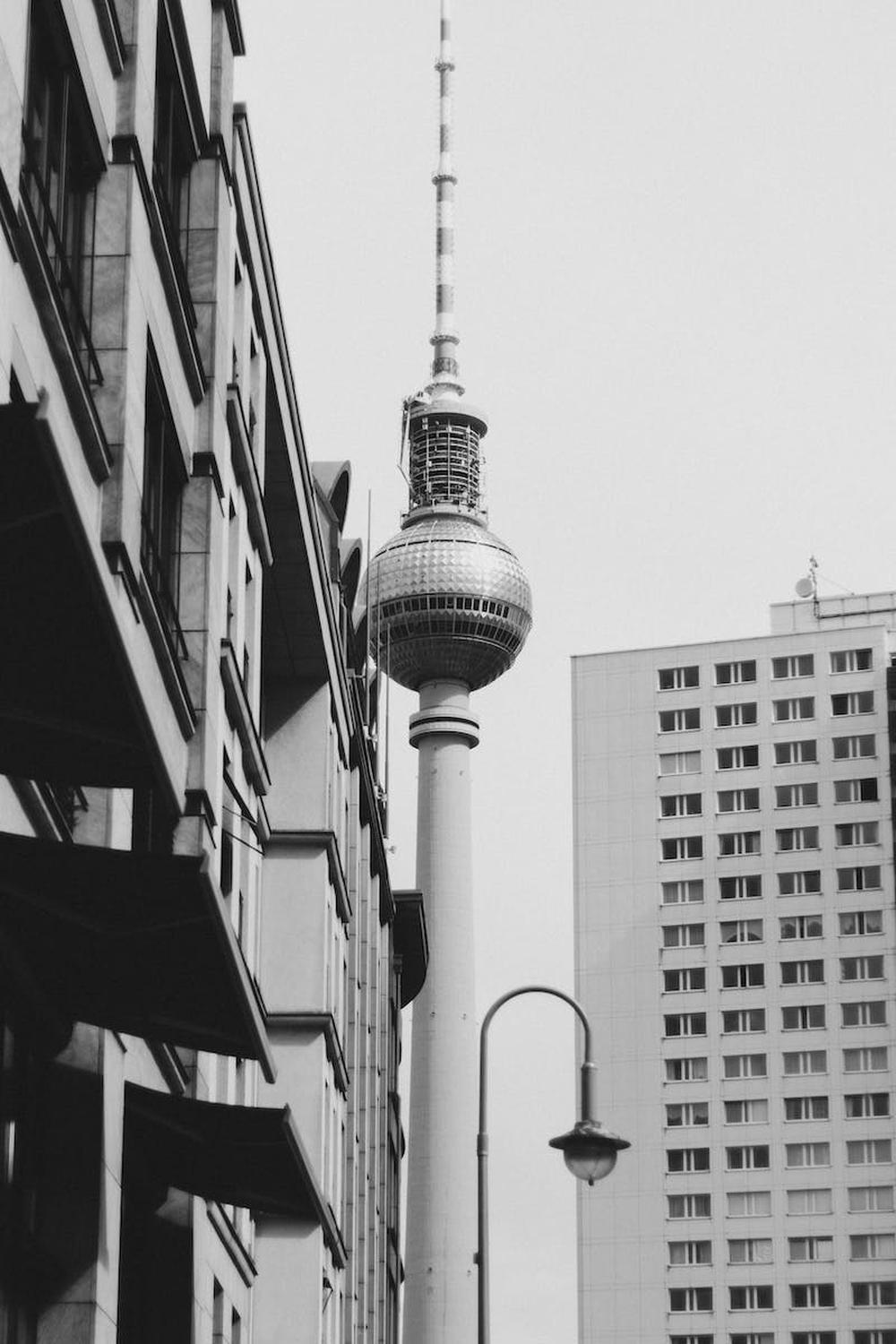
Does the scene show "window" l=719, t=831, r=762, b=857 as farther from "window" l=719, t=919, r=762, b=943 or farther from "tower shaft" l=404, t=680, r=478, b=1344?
"tower shaft" l=404, t=680, r=478, b=1344

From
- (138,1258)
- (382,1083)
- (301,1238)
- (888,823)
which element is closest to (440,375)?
(888,823)

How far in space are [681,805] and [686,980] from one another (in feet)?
33.0

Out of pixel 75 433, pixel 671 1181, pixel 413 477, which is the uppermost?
pixel 413 477

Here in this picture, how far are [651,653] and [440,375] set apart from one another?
30.4 metres

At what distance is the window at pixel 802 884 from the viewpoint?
461ft

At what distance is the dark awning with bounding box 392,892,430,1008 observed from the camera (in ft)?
255

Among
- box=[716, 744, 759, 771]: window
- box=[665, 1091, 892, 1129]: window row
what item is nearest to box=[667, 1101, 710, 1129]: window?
box=[665, 1091, 892, 1129]: window row

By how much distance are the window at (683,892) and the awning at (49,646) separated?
399 ft

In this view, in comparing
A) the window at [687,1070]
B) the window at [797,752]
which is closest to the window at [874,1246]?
the window at [687,1070]

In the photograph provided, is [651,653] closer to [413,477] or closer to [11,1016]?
[413,477]

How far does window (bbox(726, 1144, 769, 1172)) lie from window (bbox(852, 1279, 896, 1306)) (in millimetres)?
8008

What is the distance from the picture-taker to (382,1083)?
7044cm

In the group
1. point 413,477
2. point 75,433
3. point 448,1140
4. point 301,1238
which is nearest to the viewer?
point 75,433

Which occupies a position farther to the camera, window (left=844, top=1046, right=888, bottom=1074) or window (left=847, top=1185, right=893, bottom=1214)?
window (left=844, top=1046, right=888, bottom=1074)
